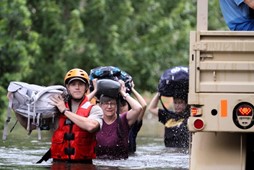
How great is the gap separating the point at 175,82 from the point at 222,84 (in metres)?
5.77

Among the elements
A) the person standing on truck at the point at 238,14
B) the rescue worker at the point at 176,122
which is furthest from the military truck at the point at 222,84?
the rescue worker at the point at 176,122

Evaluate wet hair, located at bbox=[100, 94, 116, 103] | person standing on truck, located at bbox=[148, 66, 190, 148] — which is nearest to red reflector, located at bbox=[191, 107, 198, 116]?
wet hair, located at bbox=[100, 94, 116, 103]

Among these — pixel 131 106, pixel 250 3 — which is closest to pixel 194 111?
pixel 250 3

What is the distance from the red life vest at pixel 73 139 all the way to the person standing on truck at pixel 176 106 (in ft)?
9.65

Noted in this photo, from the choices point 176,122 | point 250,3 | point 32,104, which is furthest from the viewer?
point 176,122

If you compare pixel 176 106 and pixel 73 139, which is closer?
pixel 73 139

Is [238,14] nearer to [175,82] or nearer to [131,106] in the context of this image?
[131,106]

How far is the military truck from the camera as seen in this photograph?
10195 millimetres

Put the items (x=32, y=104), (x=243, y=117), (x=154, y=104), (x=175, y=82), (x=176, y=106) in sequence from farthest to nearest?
1. (x=154, y=104)
2. (x=176, y=106)
3. (x=175, y=82)
4. (x=32, y=104)
5. (x=243, y=117)

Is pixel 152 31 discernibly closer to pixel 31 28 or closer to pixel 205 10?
pixel 31 28

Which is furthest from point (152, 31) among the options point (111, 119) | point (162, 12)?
point (111, 119)

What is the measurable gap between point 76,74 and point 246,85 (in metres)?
3.65

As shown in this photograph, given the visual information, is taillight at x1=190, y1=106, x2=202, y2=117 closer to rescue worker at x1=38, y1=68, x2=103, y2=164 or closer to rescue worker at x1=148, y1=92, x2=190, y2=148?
rescue worker at x1=38, y1=68, x2=103, y2=164

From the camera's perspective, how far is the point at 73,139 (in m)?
13.3
